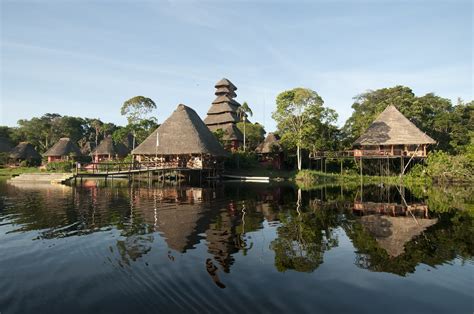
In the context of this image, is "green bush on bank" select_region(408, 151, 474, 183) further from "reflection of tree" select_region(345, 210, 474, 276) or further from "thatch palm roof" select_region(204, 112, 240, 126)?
"thatch palm roof" select_region(204, 112, 240, 126)

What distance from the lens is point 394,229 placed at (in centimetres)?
1118

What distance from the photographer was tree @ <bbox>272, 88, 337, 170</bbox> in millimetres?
36156

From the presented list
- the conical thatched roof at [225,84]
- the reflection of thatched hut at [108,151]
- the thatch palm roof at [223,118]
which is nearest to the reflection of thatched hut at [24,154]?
the reflection of thatched hut at [108,151]

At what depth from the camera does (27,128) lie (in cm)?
6706

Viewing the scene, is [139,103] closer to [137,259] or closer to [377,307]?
[137,259]

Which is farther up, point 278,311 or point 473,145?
point 473,145

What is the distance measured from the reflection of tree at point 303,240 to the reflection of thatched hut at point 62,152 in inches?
1914

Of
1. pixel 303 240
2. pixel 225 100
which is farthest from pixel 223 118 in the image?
pixel 303 240

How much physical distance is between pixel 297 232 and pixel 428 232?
15.4ft

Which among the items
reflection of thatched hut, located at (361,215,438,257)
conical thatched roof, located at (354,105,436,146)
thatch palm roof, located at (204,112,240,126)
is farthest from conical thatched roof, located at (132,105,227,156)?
reflection of thatched hut, located at (361,215,438,257)

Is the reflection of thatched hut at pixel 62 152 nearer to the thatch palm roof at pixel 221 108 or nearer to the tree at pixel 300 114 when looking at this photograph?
the thatch palm roof at pixel 221 108

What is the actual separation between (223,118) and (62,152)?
2804 cm

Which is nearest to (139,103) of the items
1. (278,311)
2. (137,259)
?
(137,259)

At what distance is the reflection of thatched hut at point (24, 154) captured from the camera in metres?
52.7
